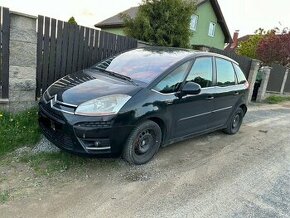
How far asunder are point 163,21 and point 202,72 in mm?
4683

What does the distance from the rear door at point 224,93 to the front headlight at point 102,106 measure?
7.04 ft

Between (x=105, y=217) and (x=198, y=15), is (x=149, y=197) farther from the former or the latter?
(x=198, y=15)

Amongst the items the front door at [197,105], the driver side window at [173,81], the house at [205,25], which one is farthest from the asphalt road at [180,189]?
the house at [205,25]

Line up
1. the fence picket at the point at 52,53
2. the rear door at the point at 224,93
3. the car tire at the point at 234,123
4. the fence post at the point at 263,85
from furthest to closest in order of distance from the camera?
the fence post at the point at 263,85 < the car tire at the point at 234,123 < the fence picket at the point at 52,53 < the rear door at the point at 224,93

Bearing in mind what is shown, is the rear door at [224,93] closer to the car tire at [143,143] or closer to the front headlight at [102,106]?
the car tire at [143,143]

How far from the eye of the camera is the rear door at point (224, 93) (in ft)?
17.3

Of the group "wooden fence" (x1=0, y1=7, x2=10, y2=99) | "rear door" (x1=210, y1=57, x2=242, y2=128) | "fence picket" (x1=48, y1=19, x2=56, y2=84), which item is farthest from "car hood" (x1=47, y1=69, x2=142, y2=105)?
"rear door" (x1=210, y1=57, x2=242, y2=128)

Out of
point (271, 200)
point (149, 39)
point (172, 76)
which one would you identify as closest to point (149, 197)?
point (271, 200)

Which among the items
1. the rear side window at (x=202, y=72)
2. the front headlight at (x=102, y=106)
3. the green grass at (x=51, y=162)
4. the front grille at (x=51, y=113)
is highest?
the rear side window at (x=202, y=72)

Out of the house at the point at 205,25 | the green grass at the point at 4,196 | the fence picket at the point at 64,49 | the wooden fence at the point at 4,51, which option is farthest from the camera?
the house at the point at 205,25

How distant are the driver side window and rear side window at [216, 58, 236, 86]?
1037 mm

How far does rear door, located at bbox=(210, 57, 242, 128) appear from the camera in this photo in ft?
17.3

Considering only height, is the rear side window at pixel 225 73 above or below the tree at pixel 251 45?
below

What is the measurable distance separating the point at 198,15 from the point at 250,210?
2235cm
